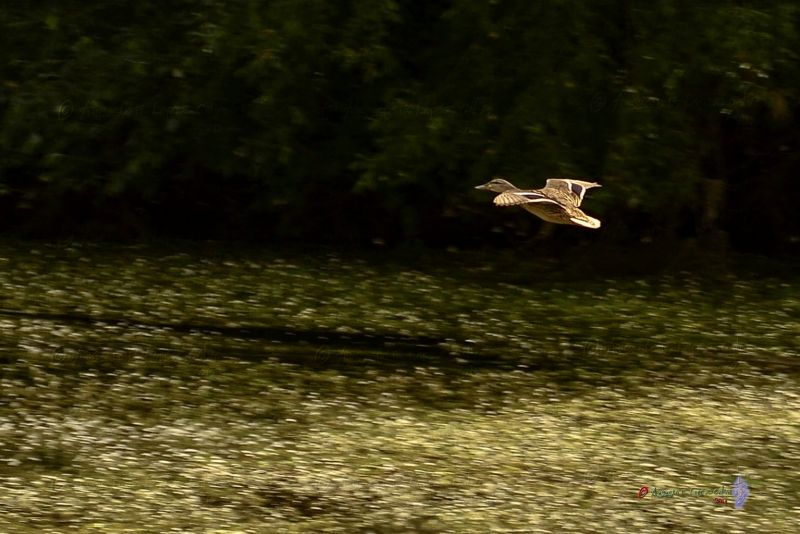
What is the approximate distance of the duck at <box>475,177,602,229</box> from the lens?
8.82 metres

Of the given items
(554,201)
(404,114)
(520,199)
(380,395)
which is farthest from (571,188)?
(404,114)

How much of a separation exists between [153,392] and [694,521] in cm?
559

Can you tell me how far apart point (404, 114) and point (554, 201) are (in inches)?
402

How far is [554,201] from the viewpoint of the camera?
30.6 feet

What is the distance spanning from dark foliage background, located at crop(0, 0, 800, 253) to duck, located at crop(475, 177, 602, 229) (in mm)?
8622

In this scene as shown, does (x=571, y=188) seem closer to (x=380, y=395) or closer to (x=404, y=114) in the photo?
(x=380, y=395)

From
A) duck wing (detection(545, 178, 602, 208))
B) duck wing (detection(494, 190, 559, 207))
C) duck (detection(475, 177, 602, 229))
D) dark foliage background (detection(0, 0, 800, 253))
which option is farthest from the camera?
dark foliage background (detection(0, 0, 800, 253))

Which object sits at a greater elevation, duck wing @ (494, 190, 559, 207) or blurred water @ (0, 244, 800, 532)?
duck wing @ (494, 190, 559, 207)

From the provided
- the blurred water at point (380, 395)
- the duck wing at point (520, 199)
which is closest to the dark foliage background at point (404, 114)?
the blurred water at point (380, 395)

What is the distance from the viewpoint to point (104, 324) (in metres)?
16.3

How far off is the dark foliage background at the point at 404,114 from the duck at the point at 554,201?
8.62 metres

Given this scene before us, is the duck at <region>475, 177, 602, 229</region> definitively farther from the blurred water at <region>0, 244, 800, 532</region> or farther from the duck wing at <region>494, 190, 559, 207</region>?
the blurred water at <region>0, 244, 800, 532</region>

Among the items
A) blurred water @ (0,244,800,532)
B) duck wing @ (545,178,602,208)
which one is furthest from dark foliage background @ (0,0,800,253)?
duck wing @ (545,178,602,208)

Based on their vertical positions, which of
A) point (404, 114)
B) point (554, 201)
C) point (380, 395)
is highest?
point (404, 114)
